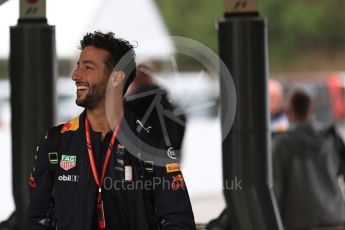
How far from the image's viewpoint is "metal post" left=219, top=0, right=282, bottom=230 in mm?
6418

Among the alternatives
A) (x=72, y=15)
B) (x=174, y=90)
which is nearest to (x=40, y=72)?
(x=174, y=90)

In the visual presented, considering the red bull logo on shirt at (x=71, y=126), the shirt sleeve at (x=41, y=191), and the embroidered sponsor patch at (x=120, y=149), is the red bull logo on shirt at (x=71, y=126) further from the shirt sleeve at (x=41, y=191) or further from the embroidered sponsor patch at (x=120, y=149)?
the embroidered sponsor patch at (x=120, y=149)

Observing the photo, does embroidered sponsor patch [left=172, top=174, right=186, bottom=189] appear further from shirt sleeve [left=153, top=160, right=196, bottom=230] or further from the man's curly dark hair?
the man's curly dark hair

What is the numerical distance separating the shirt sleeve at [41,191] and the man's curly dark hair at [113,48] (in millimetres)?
418

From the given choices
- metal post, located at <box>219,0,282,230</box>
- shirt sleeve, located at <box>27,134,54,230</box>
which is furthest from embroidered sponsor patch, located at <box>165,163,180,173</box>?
metal post, located at <box>219,0,282,230</box>

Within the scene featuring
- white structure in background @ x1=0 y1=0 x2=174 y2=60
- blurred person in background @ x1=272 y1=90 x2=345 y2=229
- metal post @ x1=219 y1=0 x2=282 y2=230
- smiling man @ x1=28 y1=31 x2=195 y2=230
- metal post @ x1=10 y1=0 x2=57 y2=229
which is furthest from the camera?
white structure in background @ x1=0 y1=0 x2=174 y2=60

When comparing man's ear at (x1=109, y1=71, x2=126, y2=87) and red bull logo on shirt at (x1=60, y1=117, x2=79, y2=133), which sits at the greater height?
man's ear at (x1=109, y1=71, x2=126, y2=87)

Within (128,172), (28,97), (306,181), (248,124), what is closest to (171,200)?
(128,172)

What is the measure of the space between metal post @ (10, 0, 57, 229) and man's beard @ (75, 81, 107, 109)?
3.02m

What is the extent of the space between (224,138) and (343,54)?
2741 cm

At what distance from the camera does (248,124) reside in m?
6.50

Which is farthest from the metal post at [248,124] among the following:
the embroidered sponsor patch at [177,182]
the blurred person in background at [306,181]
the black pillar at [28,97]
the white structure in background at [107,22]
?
the white structure in background at [107,22]

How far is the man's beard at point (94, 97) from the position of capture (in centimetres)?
374

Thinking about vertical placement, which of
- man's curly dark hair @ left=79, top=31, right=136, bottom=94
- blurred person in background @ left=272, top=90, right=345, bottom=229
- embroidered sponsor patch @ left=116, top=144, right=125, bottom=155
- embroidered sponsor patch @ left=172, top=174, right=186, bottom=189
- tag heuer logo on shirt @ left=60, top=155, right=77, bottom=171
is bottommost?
blurred person in background @ left=272, top=90, right=345, bottom=229
